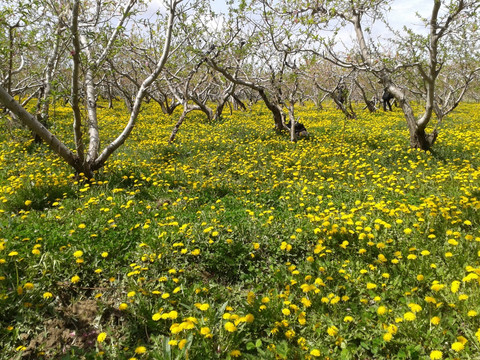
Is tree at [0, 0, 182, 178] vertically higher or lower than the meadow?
higher

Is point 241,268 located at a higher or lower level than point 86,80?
lower

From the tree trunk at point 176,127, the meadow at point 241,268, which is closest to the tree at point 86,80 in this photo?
the meadow at point 241,268

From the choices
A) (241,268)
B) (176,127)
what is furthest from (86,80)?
(241,268)

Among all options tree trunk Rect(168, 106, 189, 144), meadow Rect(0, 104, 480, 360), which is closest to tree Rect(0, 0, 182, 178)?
meadow Rect(0, 104, 480, 360)

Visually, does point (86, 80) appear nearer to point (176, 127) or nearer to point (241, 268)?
point (176, 127)

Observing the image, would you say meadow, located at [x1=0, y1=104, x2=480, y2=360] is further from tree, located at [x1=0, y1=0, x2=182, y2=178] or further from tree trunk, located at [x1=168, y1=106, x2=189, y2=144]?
tree trunk, located at [x1=168, y1=106, x2=189, y2=144]

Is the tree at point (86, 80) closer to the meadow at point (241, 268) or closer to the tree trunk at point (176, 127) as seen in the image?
the meadow at point (241, 268)

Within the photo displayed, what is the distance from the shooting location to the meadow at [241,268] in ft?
10.1

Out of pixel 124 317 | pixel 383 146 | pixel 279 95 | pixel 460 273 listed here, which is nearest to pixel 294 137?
pixel 279 95

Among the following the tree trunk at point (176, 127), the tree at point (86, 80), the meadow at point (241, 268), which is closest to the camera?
the meadow at point (241, 268)

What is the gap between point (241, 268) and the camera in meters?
4.48

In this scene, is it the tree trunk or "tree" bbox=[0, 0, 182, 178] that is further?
the tree trunk

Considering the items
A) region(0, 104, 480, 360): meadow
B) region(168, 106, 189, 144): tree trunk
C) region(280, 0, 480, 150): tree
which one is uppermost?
region(280, 0, 480, 150): tree

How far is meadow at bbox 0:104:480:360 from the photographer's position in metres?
3.07
